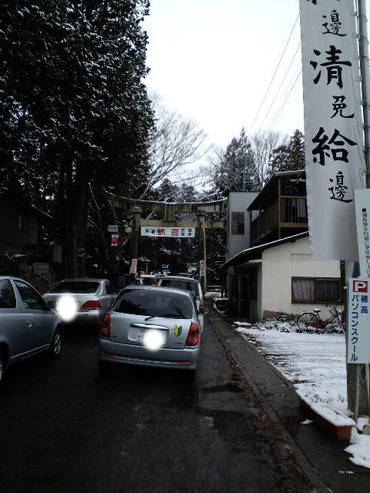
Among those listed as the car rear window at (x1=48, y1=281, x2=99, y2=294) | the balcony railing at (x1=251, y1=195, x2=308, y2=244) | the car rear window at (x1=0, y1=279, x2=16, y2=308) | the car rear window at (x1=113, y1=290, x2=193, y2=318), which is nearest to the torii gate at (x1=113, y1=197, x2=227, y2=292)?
the balcony railing at (x1=251, y1=195, x2=308, y2=244)

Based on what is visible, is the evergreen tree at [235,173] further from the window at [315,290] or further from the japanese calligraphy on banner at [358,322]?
the japanese calligraphy on banner at [358,322]

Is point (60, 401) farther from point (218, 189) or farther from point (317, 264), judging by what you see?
point (218, 189)

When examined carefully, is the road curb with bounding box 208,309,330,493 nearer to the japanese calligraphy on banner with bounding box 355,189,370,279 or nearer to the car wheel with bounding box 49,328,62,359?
the japanese calligraphy on banner with bounding box 355,189,370,279

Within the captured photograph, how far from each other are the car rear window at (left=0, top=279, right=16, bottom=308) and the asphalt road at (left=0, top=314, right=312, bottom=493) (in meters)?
1.19

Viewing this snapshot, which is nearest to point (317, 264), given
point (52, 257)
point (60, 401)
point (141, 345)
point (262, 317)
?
point (262, 317)

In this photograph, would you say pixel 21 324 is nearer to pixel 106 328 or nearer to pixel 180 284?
pixel 106 328

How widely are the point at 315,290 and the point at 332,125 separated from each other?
36.6 ft

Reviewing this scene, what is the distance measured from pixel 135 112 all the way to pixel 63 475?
13.0 meters

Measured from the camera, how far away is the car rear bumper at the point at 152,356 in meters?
5.76

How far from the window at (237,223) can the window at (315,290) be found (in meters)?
12.1

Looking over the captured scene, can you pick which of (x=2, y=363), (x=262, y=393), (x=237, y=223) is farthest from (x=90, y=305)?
(x=237, y=223)

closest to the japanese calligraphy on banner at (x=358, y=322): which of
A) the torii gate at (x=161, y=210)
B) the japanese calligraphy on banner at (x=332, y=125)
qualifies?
the japanese calligraphy on banner at (x=332, y=125)

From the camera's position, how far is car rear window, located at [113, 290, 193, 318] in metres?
6.13

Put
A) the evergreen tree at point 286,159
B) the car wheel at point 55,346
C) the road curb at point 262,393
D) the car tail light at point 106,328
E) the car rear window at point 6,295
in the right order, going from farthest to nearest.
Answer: the evergreen tree at point 286,159 < the car wheel at point 55,346 < the car tail light at point 106,328 < the car rear window at point 6,295 < the road curb at point 262,393
